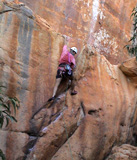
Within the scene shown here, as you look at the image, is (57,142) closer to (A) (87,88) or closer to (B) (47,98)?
(B) (47,98)

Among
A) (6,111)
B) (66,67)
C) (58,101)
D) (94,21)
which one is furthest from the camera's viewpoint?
(94,21)

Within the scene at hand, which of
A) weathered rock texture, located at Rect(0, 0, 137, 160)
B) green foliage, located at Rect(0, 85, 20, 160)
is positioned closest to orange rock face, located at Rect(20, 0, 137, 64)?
weathered rock texture, located at Rect(0, 0, 137, 160)

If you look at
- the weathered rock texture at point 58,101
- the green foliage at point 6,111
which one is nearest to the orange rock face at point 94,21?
the weathered rock texture at point 58,101

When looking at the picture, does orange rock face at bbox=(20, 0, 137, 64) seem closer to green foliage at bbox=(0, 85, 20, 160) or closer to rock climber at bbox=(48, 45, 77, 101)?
rock climber at bbox=(48, 45, 77, 101)

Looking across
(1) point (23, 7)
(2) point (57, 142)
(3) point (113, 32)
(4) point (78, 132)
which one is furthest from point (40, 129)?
(3) point (113, 32)

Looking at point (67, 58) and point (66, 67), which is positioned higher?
point (67, 58)

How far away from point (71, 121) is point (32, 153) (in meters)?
1.35

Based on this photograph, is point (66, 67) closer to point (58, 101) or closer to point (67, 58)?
point (67, 58)

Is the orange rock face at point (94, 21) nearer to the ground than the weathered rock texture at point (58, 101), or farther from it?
farther from it

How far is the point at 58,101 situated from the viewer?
237 inches

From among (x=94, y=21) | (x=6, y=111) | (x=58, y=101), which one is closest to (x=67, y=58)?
(x=58, y=101)

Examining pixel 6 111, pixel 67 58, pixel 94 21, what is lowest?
pixel 6 111

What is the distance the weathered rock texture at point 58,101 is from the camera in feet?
17.8

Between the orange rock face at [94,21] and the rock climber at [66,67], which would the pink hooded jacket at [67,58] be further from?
the orange rock face at [94,21]
